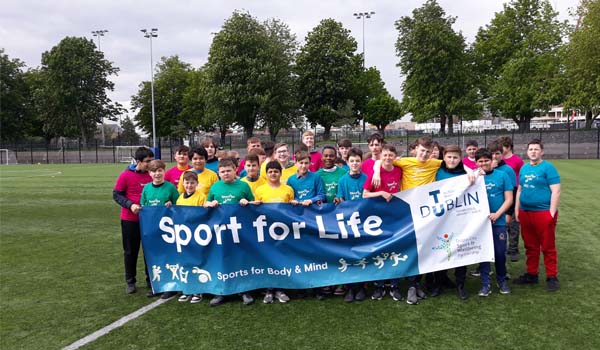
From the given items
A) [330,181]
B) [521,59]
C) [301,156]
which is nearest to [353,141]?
[521,59]

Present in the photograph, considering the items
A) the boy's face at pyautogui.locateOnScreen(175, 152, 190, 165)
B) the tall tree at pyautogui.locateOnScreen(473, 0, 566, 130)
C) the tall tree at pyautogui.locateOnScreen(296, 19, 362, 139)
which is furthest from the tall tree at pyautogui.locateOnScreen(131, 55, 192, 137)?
the boy's face at pyautogui.locateOnScreen(175, 152, 190, 165)

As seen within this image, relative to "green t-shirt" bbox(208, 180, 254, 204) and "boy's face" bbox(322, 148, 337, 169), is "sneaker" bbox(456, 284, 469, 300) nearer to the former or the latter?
"boy's face" bbox(322, 148, 337, 169)

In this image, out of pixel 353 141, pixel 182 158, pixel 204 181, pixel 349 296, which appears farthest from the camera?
pixel 353 141

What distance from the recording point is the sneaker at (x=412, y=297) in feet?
16.1

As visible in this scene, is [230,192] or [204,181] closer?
[230,192]

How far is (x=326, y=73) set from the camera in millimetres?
46969

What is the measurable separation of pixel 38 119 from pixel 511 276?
64.8 m

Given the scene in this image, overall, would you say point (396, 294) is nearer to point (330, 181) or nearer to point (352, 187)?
point (352, 187)

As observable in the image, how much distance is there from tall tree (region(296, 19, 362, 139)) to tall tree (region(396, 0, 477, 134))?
6.37 m

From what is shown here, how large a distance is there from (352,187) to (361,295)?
1.25 meters

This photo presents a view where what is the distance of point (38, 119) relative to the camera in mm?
58156

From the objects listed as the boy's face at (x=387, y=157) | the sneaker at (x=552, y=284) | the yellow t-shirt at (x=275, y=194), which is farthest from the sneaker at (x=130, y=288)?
the sneaker at (x=552, y=284)

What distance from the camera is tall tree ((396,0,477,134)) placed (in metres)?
42.9

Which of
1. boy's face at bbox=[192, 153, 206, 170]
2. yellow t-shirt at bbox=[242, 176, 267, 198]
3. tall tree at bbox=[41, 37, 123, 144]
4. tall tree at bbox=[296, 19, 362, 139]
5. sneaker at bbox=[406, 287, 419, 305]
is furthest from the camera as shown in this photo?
tall tree at bbox=[41, 37, 123, 144]
